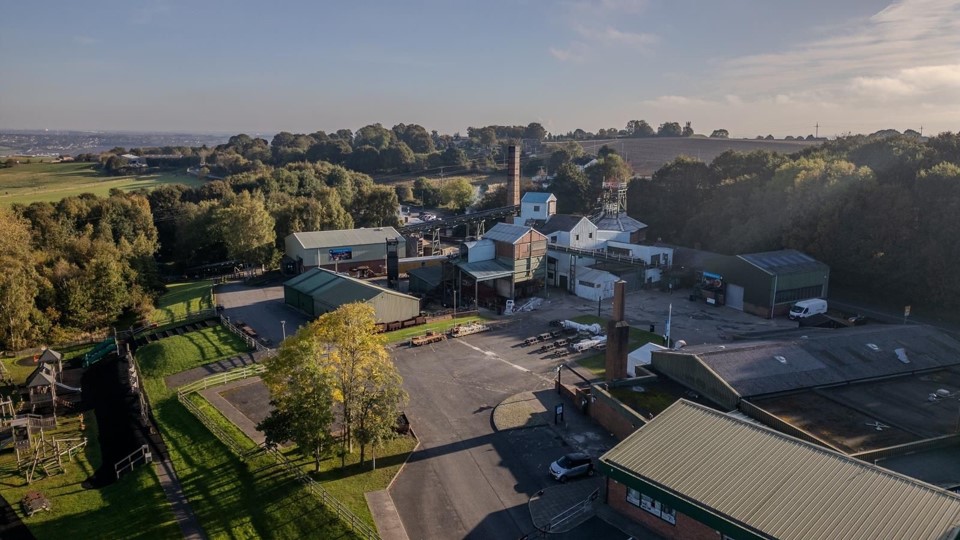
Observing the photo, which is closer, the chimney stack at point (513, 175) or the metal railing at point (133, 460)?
the metal railing at point (133, 460)

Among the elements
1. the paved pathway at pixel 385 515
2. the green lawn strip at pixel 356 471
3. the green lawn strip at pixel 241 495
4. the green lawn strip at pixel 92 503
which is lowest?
the green lawn strip at pixel 92 503

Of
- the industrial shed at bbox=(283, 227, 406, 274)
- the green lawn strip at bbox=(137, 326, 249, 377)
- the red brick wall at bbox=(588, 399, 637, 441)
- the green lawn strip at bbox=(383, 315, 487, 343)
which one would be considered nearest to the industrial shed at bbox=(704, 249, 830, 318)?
the green lawn strip at bbox=(383, 315, 487, 343)

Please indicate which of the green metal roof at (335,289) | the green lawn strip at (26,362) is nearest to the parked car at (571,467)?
the green metal roof at (335,289)

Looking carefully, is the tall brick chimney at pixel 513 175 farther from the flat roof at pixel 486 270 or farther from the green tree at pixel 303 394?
the green tree at pixel 303 394

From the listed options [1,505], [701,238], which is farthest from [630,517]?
[701,238]

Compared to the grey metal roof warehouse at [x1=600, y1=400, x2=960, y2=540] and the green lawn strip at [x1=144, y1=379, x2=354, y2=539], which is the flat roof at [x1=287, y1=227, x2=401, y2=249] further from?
the grey metal roof warehouse at [x1=600, y1=400, x2=960, y2=540]

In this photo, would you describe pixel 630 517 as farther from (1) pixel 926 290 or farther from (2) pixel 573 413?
(1) pixel 926 290

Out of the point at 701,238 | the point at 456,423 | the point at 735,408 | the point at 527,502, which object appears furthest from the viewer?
the point at 701,238
